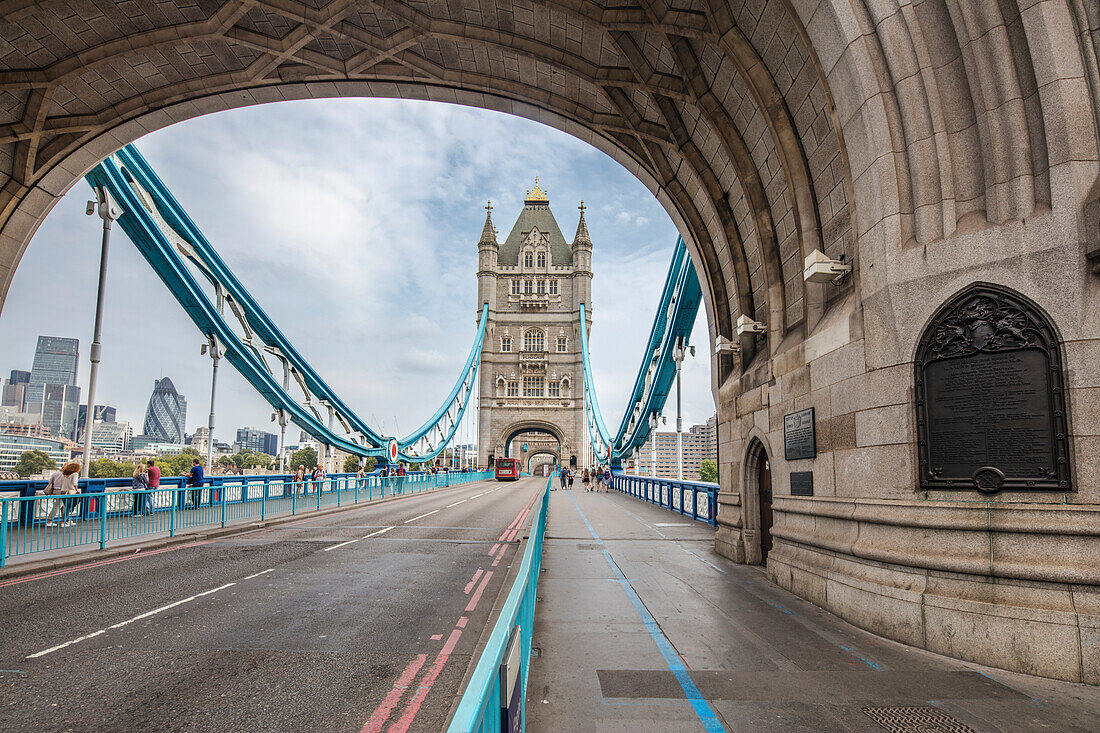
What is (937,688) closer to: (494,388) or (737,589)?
(737,589)

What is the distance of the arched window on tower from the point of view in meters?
92.4

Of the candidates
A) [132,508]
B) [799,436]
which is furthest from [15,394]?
[799,436]

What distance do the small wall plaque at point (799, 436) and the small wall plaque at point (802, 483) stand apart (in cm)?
22

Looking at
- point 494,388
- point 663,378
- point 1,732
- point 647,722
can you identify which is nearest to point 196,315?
point 663,378

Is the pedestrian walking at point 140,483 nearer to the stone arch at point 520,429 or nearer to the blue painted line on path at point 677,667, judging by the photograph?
the blue painted line on path at point 677,667

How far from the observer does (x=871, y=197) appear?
705 cm

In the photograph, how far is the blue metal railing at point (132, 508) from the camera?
37.3ft

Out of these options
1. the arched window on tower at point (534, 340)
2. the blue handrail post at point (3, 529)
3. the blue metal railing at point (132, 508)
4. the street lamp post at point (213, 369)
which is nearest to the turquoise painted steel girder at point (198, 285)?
the street lamp post at point (213, 369)

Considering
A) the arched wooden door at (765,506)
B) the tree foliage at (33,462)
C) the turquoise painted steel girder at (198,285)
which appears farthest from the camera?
the tree foliage at (33,462)

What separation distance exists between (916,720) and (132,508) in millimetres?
15243

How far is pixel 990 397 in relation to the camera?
6.02 m

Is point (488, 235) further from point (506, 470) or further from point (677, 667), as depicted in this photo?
point (677, 667)

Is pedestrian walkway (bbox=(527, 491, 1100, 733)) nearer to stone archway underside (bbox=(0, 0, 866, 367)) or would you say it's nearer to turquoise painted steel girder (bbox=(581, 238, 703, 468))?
stone archway underside (bbox=(0, 0, 866, 367))

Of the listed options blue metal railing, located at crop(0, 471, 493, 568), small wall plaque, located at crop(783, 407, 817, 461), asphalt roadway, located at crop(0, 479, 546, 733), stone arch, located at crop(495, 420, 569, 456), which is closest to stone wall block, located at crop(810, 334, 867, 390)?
small wall plaque, located at crop(783, 407, 817, 461)
